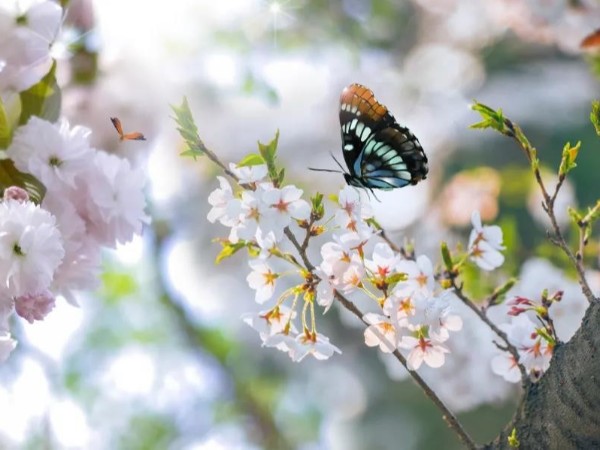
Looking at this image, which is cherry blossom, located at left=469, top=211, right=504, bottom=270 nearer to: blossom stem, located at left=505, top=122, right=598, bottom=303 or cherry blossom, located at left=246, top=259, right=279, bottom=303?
blossom stem, located at left=505, top=122, right=598, bottom=303

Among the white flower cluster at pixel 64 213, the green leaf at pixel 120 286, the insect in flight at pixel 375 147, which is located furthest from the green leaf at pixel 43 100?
the green leaf at pixel 120 286

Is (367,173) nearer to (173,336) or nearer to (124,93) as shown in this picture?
(124,93)

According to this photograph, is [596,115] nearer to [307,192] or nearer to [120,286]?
[307,192]

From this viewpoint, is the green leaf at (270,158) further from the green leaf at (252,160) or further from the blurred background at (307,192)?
the blurred background at (307,192)

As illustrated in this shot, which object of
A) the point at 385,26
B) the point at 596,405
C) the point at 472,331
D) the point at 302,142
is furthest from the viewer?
the point at 302,142

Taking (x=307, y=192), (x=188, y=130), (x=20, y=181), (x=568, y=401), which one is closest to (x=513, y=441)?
(x=568, y=401)

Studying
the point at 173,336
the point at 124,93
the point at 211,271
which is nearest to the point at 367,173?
the point at 124,93

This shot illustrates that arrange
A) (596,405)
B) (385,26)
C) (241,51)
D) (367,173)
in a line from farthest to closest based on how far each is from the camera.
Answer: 1. (385,26)
2. (241,51)
3. (367,173)
4. (596,405)
